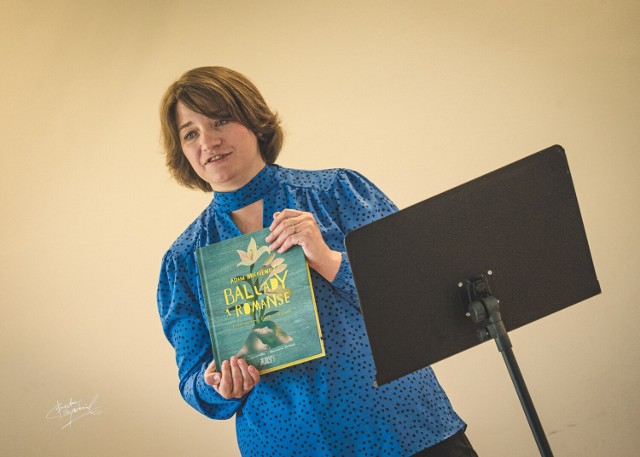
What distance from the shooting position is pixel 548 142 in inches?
82.3

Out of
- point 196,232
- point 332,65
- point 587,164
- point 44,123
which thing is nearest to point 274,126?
point 196,232

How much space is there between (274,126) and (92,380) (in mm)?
1206

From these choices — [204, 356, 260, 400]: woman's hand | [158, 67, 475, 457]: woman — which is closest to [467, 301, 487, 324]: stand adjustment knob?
[158, 67, 475, 457]: woman

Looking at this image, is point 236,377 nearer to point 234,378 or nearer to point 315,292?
point 234,378

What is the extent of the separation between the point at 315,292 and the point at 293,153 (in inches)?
43.0

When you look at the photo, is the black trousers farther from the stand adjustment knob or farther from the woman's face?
the woman's face

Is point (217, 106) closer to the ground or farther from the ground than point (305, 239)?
farther from the ground

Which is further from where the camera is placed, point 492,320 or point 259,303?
point 259,303

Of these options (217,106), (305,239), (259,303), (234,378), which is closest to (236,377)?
(234,378)

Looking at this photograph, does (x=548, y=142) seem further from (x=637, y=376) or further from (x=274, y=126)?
(x=274, y=126)

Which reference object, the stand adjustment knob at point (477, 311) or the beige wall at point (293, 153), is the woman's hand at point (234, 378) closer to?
the stand adjustment knob at point (477, 311)

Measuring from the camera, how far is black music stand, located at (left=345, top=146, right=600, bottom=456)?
83 cm

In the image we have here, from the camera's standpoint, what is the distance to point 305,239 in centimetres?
100

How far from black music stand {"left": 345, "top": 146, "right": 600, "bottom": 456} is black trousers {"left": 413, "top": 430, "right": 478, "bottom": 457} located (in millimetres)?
241
